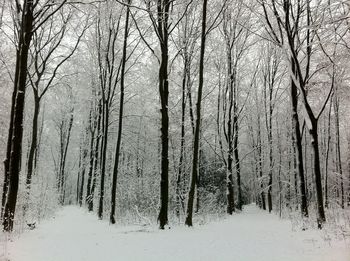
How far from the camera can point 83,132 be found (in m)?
34.7

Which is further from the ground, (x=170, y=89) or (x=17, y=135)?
(x=170, y=89)

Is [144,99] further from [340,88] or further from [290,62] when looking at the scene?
[290,62]

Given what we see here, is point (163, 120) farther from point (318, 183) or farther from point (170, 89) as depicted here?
point (170, 89)

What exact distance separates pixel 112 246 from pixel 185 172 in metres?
13.7

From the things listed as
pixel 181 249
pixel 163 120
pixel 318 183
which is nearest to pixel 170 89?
pixel 163 120

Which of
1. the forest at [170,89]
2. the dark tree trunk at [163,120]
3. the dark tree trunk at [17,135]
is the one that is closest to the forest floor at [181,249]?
the dark tree trunk at [17,135]

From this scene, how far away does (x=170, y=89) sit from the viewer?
24234 mm

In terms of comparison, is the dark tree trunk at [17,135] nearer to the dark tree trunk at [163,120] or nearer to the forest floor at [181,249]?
the forest floor at [181,249]

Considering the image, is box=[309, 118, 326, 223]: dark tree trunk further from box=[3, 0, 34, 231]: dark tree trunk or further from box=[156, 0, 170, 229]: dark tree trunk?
box=[3, 0, 34, 231]: dark tree trunk

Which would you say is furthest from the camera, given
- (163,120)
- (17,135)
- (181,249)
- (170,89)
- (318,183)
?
(170,89)

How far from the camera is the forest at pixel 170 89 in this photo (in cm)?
1056

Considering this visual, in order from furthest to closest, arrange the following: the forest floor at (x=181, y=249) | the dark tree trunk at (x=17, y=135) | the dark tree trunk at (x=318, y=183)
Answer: the dark tree trunk at (x=318, y=183), the dark tree trunk at (x=17, y=135), the forest floor at (x=181, y=249)

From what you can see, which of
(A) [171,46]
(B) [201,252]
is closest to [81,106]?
(A) [171,46]

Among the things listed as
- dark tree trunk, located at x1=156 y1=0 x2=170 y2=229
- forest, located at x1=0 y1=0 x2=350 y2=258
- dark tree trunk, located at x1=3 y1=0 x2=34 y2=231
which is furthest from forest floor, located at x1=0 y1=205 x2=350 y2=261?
dark tree trunk, located at x1=156 y1=0 x2=170 y2=229
